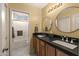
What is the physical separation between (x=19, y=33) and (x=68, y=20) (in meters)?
0.80

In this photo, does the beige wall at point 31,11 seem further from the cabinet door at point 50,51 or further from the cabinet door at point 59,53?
the cabinet door at point 59,53

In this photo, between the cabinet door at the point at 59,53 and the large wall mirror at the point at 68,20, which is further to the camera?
the large wall mirror at the point at 68,20

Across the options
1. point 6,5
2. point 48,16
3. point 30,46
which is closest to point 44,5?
point 48,16

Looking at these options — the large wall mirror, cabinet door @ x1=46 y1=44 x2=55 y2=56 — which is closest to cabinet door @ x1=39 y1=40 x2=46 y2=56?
cabinet door @ x1=46 y1=44 x2=55 y2=56

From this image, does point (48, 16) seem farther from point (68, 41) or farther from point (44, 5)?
point (68, 41)

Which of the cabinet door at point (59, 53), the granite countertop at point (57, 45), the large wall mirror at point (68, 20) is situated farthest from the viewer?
the large wall mirror at point (68, 20)

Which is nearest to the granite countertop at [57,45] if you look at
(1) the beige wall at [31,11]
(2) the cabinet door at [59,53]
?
(2) the cabinet door at [59,53]

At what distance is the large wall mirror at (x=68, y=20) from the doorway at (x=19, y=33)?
58 cm

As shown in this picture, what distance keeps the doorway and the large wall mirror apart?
58cm

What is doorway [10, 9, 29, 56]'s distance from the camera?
1.47 meters

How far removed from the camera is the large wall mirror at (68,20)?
163 centimetres

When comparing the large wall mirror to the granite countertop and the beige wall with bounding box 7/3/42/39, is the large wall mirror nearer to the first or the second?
the granite countertop

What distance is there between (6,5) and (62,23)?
0.92m

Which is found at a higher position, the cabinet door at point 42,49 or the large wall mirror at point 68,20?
the large wall mirror at point 68,20
